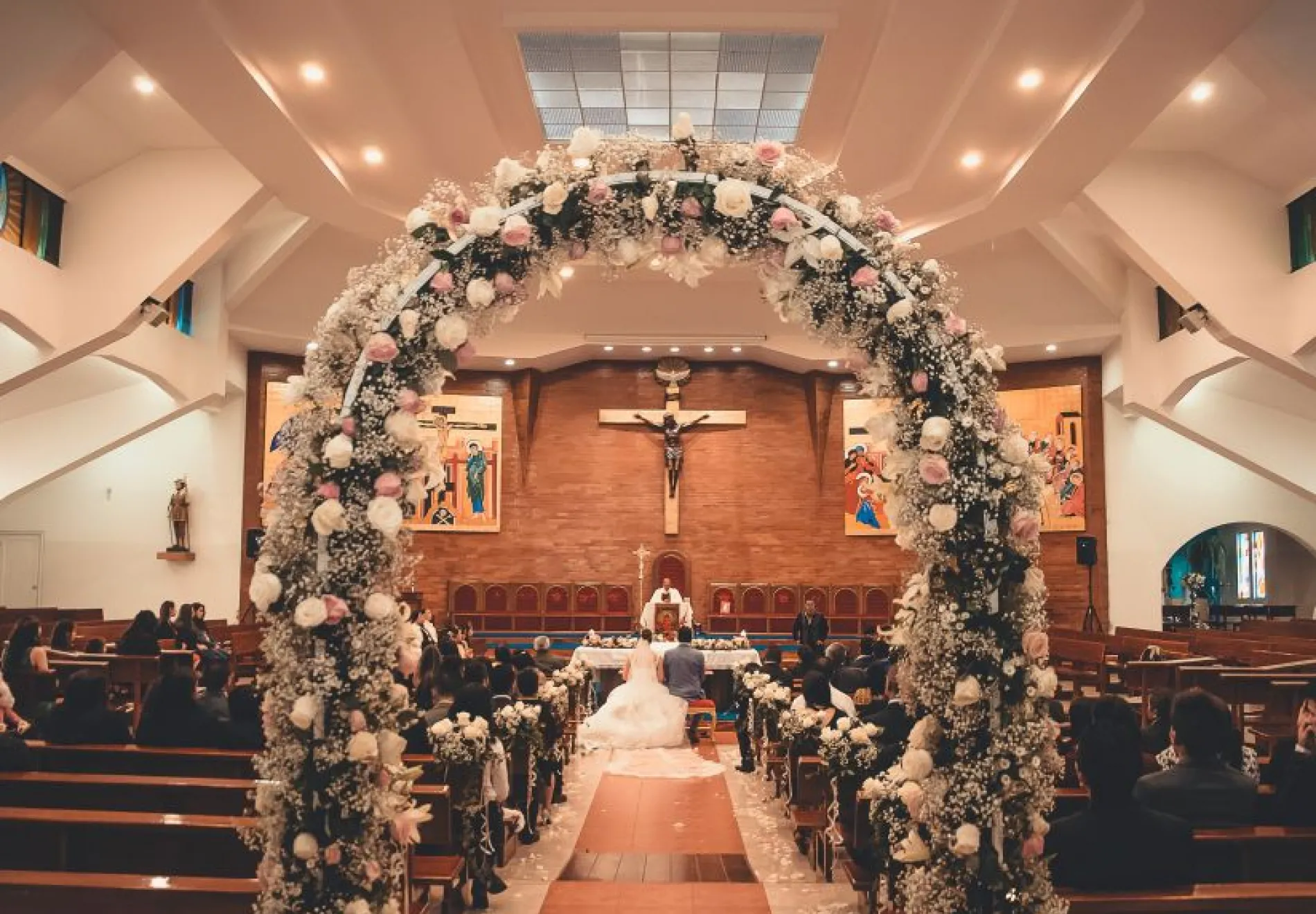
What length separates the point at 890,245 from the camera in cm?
439

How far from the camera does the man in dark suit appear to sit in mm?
17531

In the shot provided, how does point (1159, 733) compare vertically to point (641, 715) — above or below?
above

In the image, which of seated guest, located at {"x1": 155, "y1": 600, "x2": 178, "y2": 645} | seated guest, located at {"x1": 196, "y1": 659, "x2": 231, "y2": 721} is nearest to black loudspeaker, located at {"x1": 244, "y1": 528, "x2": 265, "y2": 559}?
seated guest, located at {"x1": 155, "y1": 600, "x2": 178, "y2": 645}

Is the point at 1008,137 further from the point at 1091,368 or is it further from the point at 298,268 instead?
the point at 298,268

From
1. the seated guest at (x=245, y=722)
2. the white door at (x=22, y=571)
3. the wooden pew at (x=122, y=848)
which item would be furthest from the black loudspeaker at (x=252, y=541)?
the wooden pew at (x=122, y=848)

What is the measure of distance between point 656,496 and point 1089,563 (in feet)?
24.4

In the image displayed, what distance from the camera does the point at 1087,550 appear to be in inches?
672

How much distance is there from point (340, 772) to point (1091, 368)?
56.2 feet

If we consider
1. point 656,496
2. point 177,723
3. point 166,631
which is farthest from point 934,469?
point 656,496

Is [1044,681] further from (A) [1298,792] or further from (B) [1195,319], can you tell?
(B) [1195,319]

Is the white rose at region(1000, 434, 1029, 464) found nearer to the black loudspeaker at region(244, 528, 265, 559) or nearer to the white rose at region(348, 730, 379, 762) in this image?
the white rose at region(348, 730, 379, 762)

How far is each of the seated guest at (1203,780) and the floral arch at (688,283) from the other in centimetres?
71

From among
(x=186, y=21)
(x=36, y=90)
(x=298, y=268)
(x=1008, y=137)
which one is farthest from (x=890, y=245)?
(x=298, y=268)

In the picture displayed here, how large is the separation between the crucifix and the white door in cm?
974
